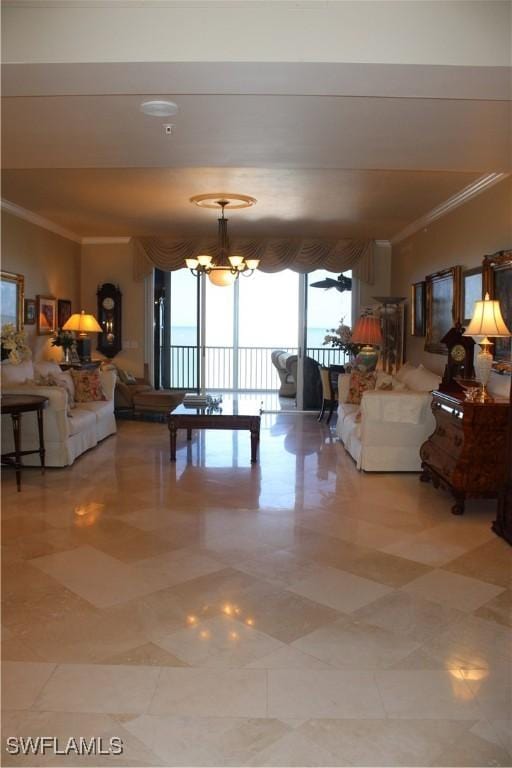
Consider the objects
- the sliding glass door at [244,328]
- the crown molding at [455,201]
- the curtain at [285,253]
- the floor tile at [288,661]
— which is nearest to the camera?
the floor tile at [288,661]

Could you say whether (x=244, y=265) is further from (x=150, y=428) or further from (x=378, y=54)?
(x=378, y=54)

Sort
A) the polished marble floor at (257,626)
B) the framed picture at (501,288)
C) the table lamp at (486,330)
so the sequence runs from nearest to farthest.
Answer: the polished marble floor at (257,626), the table lamp at (486,330), the framed picture at (501,288)

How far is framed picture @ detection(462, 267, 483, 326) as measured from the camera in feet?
18.7

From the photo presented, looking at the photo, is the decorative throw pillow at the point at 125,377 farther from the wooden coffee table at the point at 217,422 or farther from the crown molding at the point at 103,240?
the wooden coffee table at the point at 217,422

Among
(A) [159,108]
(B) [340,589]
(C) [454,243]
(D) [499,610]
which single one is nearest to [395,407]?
(C) [454,243]

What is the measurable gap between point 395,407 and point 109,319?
18.5ft

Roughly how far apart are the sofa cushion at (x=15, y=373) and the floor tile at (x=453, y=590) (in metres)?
4.25

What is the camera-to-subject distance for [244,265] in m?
7.45

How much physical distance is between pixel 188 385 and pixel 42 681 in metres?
9.68

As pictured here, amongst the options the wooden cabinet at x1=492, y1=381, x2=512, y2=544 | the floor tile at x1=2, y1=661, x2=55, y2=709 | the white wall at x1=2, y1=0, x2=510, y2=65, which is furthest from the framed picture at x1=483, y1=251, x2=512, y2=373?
the floor tile at x1=2, y1=661, x2=55, y2=709

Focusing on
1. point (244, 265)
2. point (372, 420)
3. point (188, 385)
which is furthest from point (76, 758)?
point (188, 385)

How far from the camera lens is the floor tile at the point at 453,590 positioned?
307cm

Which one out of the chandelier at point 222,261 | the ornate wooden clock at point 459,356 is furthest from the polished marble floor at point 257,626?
the chandelier at point 222,261

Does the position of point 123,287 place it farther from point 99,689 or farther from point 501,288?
point 99,689
